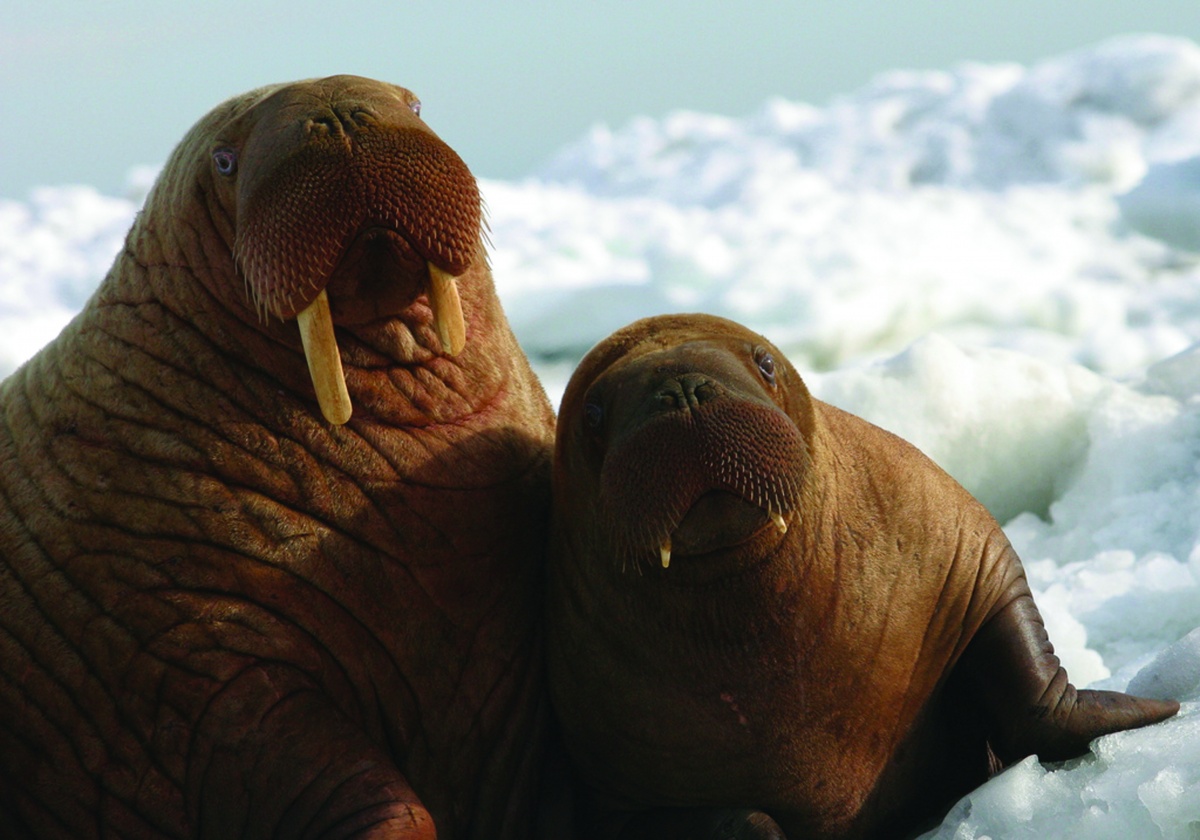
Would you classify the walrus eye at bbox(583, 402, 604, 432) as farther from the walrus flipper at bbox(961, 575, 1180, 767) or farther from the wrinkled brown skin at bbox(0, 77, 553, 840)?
the walrus flipper at bbox(961, 575, 1180, 767)

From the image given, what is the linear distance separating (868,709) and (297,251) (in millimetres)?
1836

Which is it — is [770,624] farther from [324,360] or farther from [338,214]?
[338,214]

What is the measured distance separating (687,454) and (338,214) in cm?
100

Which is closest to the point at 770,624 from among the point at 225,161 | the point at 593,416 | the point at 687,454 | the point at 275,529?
the point at 687,454

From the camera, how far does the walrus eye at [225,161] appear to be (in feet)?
13.3

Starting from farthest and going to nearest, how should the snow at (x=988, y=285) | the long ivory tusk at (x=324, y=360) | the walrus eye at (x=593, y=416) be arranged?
the snow at (x=988, y=285)
the walrus eye at (x=593, y=416)
the long ivory tusk at (x=324, y=360)

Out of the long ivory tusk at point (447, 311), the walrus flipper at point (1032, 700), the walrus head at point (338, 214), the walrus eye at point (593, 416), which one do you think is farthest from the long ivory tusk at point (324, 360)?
the walrus flipper at point (1032, 700)

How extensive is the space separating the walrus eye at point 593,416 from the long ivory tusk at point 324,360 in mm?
602

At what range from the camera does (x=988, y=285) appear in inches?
452

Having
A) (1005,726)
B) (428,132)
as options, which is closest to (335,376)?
(428,132)

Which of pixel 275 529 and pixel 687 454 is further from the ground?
pixel 687 454

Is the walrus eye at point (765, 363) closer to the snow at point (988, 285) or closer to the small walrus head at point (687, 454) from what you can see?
the small walrus head at point (687, 454)

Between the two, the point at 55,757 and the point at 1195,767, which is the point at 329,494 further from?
the point at 1195,767

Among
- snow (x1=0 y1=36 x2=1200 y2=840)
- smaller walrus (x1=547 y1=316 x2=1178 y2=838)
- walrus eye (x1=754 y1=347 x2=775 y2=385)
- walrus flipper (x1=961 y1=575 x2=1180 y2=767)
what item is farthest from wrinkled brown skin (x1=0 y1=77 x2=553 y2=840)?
snow (x1=0 y1=36 x2=1200 y2=840)
